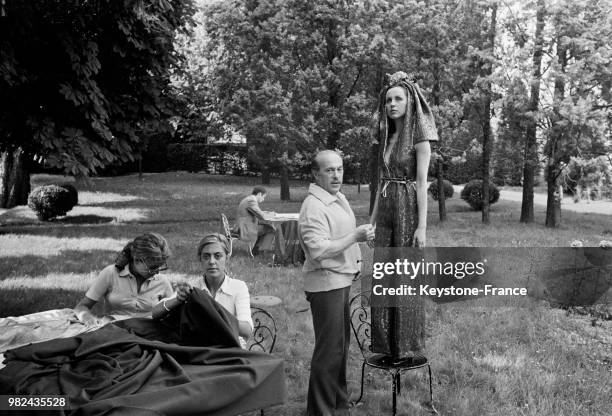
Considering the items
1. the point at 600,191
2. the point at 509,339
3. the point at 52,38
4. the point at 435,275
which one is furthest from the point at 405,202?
the point at 600,191

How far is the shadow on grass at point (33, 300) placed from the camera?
23.2 feet

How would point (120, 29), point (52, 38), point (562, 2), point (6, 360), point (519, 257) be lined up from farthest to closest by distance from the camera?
1. point (562, 2)
2. point (519, 257)
3. point (120, 29)
4. point (52, 38)
5. point (6, 360)

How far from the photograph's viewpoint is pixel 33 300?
752cm

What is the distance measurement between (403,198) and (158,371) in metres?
2.12

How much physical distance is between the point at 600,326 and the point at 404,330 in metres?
3.80

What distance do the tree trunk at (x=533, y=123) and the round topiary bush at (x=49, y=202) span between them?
14.1 m

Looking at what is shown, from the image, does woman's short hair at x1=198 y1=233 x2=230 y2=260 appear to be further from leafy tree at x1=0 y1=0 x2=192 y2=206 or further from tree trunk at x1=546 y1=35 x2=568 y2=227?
tree trunk at x1=546 y1=35 x2=568 y2=227

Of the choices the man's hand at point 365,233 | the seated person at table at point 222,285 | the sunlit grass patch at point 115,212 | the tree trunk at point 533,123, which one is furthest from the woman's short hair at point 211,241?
the tree trunk at point 533,123

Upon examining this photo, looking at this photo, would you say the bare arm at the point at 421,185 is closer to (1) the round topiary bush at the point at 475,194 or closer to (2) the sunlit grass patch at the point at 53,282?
(2) the sunlit grass patch at the point at 53,282

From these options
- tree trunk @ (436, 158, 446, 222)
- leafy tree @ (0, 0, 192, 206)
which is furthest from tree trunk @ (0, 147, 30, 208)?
tree trunk @ (436, 158, 446, 222)

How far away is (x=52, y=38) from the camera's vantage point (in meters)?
6.11

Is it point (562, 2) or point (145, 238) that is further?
point (562, 2)

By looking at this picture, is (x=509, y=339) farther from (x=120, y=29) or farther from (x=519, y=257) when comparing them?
(x=120, y=29)

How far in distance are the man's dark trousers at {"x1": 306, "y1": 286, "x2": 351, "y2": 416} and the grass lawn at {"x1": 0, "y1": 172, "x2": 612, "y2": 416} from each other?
50cm
